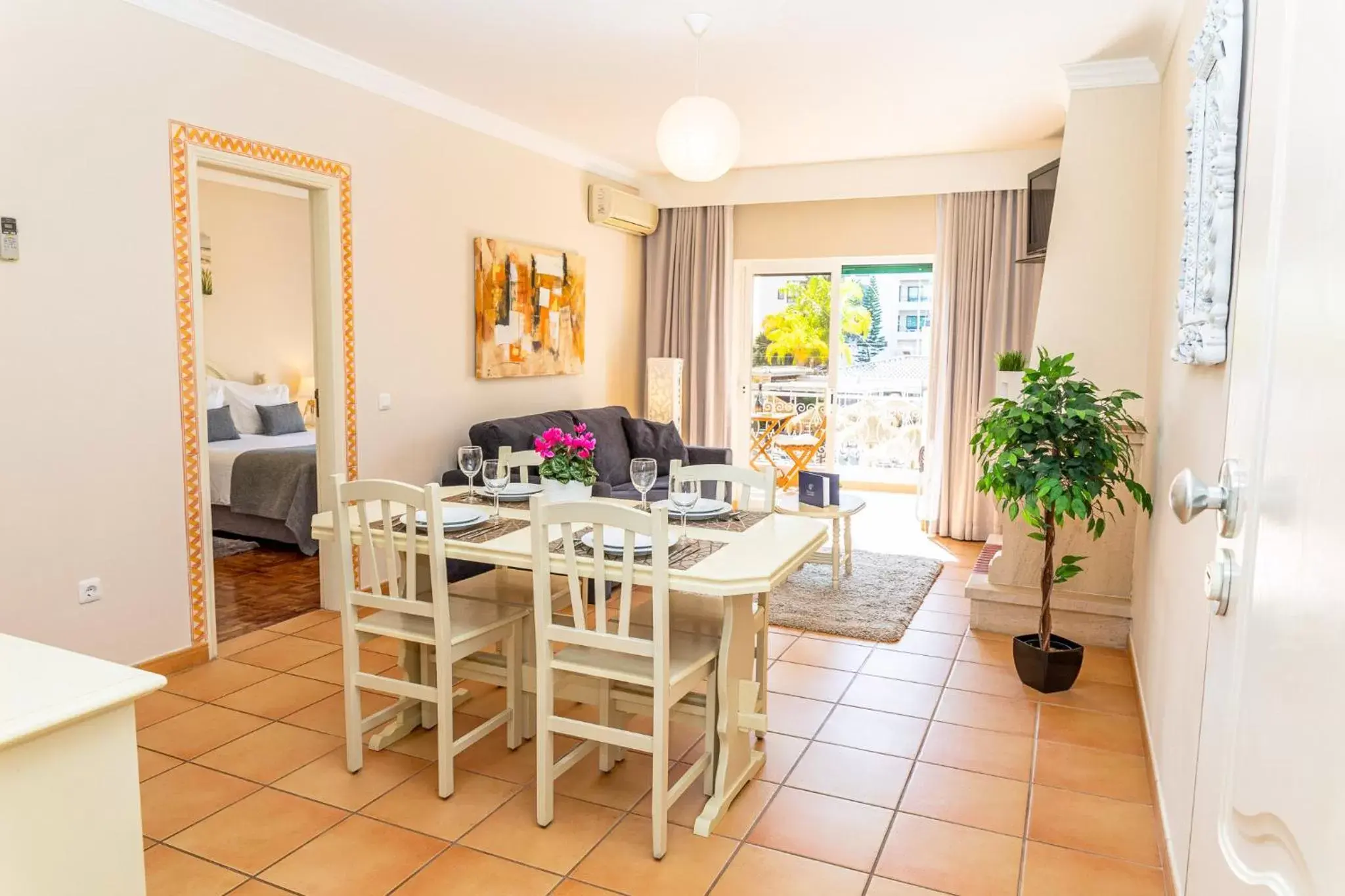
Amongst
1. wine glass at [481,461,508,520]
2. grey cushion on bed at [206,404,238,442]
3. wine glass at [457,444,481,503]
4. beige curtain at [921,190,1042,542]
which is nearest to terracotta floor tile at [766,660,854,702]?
wine glass at [481,461,508,520]

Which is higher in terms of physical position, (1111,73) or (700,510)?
(1111,73)

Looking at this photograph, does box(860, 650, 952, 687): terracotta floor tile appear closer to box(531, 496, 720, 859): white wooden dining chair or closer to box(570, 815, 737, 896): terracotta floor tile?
box(531, 496, 720, 859): white wooden dining chair

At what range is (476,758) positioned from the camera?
3.02 meters

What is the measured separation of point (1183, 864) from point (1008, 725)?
1.31 metres

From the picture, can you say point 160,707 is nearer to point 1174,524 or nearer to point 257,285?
point 1174,524

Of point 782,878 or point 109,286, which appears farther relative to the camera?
point 109,286

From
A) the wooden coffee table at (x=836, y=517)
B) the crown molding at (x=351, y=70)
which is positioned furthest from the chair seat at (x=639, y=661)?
the crown molding at (x=351, y=70)

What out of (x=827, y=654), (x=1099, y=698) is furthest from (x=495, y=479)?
(x=1099, y=698)

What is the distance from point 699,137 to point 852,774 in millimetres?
2446

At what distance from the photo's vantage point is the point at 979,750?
3148 mm

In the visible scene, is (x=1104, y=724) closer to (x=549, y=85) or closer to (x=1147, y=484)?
(x=1147, y=484)

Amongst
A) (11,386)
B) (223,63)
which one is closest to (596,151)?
(223,63)

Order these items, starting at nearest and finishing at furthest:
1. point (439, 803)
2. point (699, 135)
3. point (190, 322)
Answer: point (439, 803)
point (699, 135)
point (190, 322)

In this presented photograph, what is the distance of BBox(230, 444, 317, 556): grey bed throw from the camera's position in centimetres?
551
